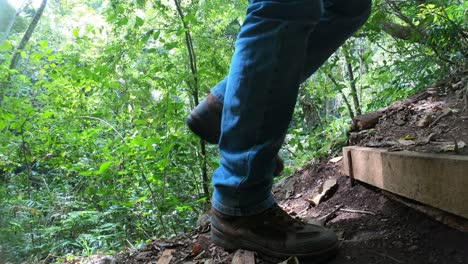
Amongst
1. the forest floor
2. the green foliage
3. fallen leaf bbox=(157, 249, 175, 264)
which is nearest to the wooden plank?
the forest floor

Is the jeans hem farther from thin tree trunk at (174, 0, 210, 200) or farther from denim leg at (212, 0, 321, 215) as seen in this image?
thin tree trunk at (174, 0, 210, 200)

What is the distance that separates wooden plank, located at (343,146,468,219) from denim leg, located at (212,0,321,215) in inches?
16.7

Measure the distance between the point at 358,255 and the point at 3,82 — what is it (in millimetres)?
4175

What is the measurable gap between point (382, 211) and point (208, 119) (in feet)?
2.49

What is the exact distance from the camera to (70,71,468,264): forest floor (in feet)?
3.80

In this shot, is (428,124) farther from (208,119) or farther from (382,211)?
(208,119)

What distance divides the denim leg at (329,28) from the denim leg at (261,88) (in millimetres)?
251

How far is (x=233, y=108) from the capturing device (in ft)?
3.82

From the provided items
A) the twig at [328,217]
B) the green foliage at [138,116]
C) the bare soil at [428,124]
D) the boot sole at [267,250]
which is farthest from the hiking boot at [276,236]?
the green foliage at [138,116]

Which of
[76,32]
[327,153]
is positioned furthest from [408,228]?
[76,32]

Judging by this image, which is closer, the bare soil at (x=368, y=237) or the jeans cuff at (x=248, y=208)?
the bare soil at (x=368, y=237)

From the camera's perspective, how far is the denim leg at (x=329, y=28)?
140 cm

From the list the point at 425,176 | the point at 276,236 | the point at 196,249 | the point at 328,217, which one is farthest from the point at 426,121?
the point at 196,249

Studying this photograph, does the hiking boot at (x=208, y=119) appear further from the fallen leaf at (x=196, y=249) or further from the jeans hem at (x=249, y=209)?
the fallen leaf at (x=196, y=249)
